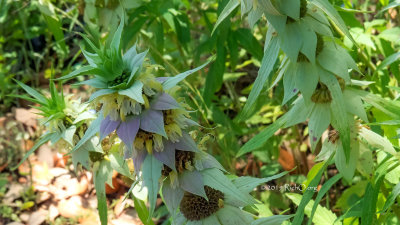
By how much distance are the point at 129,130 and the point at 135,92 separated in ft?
0.25

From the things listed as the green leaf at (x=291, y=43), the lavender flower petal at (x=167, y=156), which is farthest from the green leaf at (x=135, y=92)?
the green leaf at (x=291, y=43)

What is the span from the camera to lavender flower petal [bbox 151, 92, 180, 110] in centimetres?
88

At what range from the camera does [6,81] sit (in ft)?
9.70

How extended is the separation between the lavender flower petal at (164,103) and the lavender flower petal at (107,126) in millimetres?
70

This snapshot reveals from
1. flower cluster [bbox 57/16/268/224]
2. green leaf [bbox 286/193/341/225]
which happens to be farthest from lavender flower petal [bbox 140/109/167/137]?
green leaf [bbox 286/193/341/225]

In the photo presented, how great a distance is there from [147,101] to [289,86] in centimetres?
28

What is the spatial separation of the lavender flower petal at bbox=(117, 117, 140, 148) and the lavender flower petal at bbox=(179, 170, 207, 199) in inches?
5.8

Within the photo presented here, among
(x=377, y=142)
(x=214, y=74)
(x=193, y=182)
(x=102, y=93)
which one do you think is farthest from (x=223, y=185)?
(x=214, y=74)

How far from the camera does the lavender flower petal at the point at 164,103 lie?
2.88ft

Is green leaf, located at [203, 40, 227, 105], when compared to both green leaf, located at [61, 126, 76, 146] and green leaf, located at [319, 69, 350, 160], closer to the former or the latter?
green leaf, located at [61, 126, 76, 146]

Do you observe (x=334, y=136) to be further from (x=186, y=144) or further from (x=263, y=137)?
(x=186, y=144)

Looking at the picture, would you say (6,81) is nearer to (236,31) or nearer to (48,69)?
(48,69)

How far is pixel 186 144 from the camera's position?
3.09ft

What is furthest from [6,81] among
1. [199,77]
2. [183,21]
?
[183,21]
